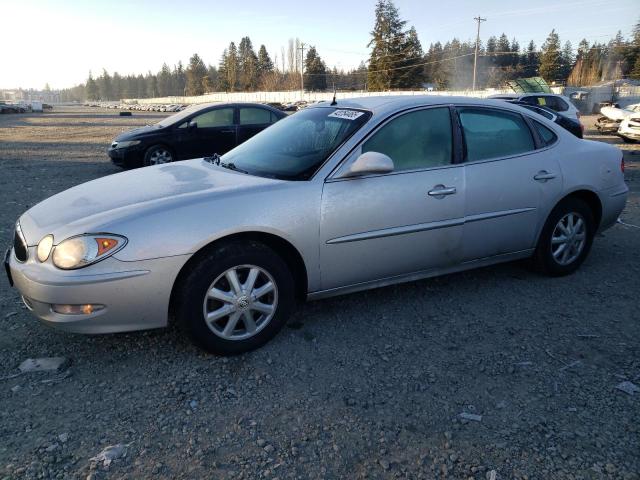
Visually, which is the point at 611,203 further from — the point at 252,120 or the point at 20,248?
the point at 252,120

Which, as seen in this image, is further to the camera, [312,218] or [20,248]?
[312,218]

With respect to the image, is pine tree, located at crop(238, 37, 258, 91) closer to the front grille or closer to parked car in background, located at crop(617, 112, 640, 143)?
parked car in background, located at crop(617, 112, 640, 143)

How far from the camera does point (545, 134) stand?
4.07 metres

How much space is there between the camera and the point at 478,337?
3.23 m

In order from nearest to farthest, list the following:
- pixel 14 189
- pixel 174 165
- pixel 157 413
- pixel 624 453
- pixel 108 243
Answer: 1. pixel 624 453
2. pixel 157 413
3. pixel 108 243
4. pixel 174 165
5. pixel 14 189

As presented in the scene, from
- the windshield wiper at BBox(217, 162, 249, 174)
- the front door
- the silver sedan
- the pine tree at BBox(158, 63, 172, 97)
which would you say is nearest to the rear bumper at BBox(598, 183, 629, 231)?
the silver sedan

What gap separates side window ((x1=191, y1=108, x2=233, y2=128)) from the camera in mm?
9841

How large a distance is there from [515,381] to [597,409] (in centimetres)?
41

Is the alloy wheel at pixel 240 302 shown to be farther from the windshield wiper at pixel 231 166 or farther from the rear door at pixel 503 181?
the rear door at pixel 503 181

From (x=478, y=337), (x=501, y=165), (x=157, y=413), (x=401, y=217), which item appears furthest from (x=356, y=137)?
(x=157, y=413)

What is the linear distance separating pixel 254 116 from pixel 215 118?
0.83 metres

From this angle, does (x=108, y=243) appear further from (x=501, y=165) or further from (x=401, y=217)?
(x=501, y=165)

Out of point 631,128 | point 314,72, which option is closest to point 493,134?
point 631,128

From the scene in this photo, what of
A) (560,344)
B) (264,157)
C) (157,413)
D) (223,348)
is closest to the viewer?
(157,413)
